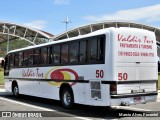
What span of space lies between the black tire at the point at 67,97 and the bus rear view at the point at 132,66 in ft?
9.33

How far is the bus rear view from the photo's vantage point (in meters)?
12.4

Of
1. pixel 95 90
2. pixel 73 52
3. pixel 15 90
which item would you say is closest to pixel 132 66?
pixel 95 90

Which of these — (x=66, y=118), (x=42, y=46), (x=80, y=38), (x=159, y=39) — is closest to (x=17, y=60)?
(x=42, y=46)

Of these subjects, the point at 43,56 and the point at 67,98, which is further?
the point at 43,56

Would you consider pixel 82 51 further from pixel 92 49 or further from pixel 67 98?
pixel 67 98

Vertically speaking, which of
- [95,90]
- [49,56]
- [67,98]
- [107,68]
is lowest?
[67,98]

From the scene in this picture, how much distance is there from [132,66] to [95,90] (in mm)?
1534

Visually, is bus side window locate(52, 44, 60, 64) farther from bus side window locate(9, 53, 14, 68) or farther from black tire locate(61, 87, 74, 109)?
bus side window locate(9, 53, 14, 68)

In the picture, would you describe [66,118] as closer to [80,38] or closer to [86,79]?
[86,79]

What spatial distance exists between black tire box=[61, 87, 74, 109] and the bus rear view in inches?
112

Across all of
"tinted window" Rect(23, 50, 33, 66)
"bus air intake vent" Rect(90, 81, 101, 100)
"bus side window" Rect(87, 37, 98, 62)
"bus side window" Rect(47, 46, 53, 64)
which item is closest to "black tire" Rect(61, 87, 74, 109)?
"bus air intake vent" Rect(90, 81, 101, 100)

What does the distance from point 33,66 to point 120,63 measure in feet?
22.4

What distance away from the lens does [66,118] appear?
12.2 meters

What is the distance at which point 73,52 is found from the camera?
14672mm
